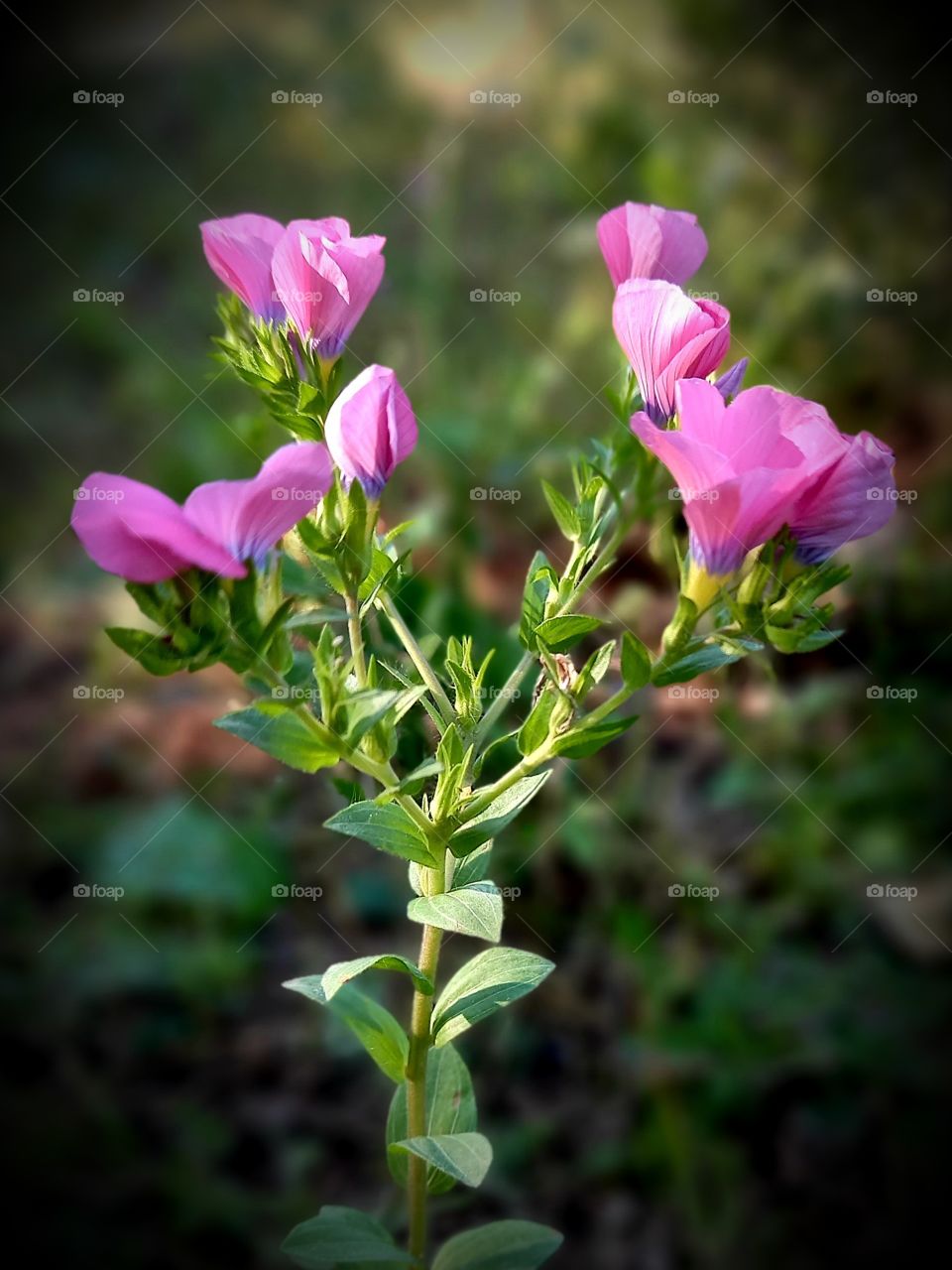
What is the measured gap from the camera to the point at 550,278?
2699 mm

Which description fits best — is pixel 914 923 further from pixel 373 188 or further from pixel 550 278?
pixel 373 188

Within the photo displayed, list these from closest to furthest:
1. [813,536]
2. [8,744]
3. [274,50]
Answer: [813,536], [8,744], [274,50]

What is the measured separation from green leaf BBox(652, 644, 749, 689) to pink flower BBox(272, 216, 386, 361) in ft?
1.15

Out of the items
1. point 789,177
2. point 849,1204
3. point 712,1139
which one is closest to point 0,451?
point 789,177

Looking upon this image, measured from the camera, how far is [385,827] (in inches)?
30.1

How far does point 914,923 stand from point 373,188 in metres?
2.27
